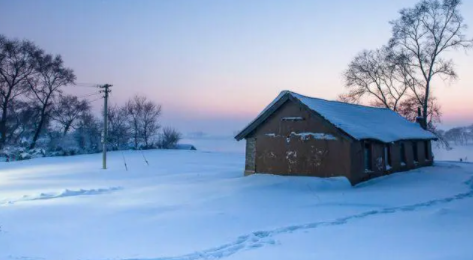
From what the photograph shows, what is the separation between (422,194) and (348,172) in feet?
10.4

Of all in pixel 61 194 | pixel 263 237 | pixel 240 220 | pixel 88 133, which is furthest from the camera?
pixel 88 133

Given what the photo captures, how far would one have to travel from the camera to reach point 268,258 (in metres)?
6.77

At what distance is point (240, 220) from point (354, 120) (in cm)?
1203

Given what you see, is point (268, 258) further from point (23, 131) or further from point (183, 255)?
point (23, 131)

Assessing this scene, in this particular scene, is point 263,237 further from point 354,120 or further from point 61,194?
point 354,120

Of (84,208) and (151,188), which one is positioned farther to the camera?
(151,188)

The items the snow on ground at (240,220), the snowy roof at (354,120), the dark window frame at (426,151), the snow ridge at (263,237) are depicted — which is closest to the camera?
the snow ridge at (263,237)

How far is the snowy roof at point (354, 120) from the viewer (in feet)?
55.5

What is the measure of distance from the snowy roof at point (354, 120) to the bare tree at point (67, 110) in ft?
112

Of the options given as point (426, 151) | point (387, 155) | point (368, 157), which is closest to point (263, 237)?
point (368, 157)

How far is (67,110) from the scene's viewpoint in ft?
150

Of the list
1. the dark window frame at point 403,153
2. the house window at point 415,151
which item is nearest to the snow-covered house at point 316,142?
the dark window frame at point 403,153

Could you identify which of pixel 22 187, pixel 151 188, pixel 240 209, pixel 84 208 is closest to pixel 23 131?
pixel 22 187

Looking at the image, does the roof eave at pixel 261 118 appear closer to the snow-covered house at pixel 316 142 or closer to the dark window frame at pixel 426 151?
the snow-covered house at pixel 316 142
